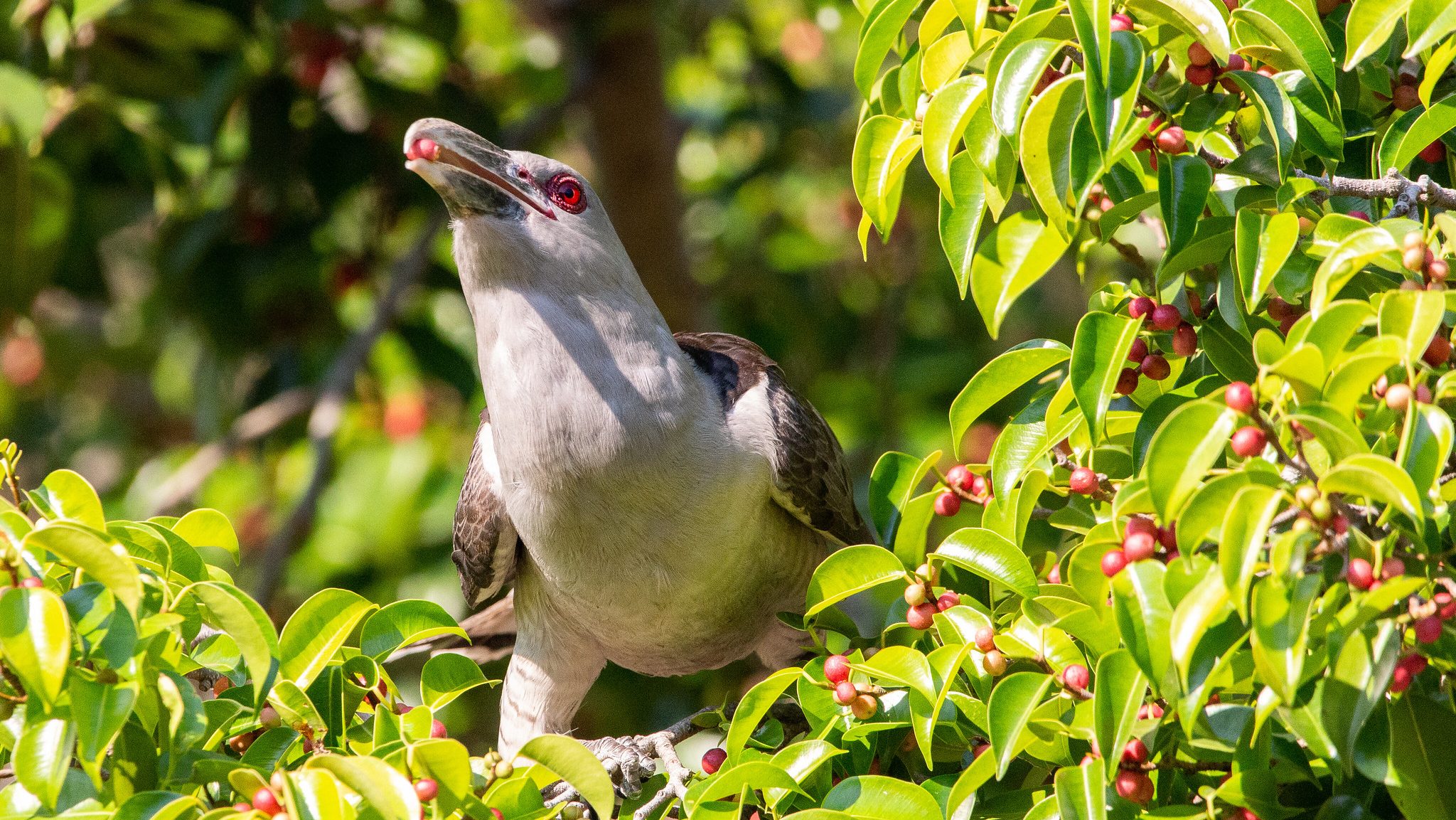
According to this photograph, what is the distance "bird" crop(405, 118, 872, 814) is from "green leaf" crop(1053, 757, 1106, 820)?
3.86 ft

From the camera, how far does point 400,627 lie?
250 centimetres

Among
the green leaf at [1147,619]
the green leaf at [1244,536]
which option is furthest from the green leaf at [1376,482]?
the green leaf at [1147,619]

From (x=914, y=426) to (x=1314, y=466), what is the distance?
4.46 m

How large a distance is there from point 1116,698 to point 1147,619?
159mm

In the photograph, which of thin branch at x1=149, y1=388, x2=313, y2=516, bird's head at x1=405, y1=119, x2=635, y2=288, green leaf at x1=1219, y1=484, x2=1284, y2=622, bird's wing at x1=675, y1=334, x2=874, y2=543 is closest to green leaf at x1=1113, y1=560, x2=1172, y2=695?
green leaf at x1=1219, y1=484, x2=1284, y2=622

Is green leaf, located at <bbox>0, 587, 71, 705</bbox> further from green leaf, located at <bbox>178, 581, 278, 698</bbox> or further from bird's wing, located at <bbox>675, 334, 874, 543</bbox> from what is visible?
bird's wing, located at <bbox>675, 334, 874, 543</bbox>

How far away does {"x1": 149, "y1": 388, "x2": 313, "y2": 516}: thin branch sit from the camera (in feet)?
18.9

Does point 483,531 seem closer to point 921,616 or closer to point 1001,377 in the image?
point 921,616

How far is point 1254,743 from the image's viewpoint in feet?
6.20

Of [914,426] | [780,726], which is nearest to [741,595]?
[780,726]

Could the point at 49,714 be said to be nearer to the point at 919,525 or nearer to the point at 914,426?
the point at 919,525

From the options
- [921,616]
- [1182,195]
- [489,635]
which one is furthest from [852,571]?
[489,635]

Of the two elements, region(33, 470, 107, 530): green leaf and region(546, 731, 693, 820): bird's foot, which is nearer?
region(33, 470, 107, 530): green leaf

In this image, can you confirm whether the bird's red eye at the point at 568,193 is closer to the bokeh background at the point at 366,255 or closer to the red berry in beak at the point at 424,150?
the red berry in beak at the point at 424,150
